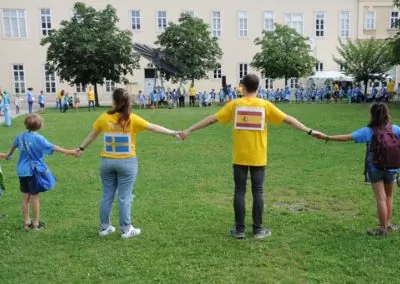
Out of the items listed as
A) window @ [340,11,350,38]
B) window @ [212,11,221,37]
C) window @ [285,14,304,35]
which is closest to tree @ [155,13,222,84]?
window @ [212,11,221,37]

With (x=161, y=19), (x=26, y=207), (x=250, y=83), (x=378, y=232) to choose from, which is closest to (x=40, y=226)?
(x=26, y=207)

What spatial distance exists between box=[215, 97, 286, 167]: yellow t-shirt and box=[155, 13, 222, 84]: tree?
100 feet

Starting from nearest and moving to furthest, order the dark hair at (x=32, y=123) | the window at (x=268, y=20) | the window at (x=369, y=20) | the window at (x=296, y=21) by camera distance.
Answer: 1. the dark hair at (x=32, y=123)
2. the window at (x=268, y=20)
3. the window at (x=296, y=21)
4. the window at (x=369, y=20)

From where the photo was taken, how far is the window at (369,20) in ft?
157

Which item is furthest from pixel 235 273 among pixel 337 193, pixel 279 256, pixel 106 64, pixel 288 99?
pixel 288 99

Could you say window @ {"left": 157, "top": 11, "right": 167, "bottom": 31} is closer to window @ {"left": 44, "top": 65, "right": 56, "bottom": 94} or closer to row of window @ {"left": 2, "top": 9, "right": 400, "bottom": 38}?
row of window @ {"left": 2, "top": 9, "right": 400, "bottom": 38}

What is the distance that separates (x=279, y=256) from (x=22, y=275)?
259 cm

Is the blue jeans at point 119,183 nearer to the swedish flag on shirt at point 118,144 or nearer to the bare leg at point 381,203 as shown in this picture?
the swedish flag on shirt at point 118,144

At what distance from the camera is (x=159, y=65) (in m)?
35.4

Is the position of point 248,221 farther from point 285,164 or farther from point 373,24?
point 373,24

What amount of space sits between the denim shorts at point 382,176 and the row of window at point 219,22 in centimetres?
3840

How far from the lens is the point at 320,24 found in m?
47.3

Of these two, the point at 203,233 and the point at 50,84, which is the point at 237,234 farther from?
the point at 50,84

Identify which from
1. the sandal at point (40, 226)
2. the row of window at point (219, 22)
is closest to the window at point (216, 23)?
the row of window at point (219, 22)
